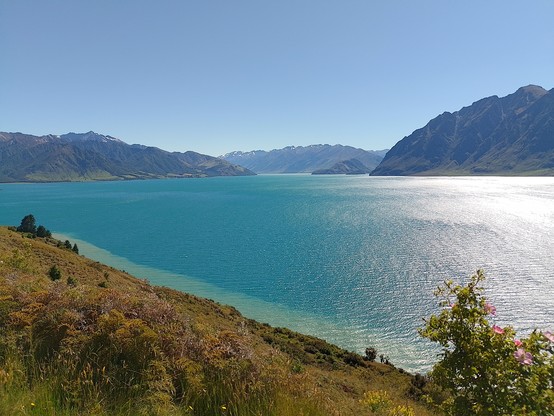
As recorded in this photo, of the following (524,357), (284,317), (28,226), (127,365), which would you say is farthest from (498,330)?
(28,226)

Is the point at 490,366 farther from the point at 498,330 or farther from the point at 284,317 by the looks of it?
the point at 284,317

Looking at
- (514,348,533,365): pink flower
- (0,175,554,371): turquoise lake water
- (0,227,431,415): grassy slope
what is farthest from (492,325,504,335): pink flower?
(0,175,554,371): turquoise lake water

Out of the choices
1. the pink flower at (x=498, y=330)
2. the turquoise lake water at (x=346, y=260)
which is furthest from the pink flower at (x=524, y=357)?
the turquoise lake water at (x=346, y=260)

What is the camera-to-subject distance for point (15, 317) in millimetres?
8352

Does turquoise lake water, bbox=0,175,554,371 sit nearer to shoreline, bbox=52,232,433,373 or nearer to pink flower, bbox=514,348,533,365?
shoreline, bbox=52,232,433,373

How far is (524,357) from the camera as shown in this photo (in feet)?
22.0

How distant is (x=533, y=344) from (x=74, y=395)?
8871mm

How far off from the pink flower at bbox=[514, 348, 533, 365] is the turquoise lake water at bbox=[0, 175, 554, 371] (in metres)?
37.7

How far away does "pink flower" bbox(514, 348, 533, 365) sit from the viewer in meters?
6.68

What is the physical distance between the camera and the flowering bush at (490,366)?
21.5 ft

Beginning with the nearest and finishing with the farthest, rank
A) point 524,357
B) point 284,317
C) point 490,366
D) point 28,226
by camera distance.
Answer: point 524,357, point 490,366, point 284,317, point 28,226

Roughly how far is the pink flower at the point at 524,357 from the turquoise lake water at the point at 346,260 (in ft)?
124

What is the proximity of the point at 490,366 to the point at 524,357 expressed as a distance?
2.60ft

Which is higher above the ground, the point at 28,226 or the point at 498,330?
the point at 498,330
